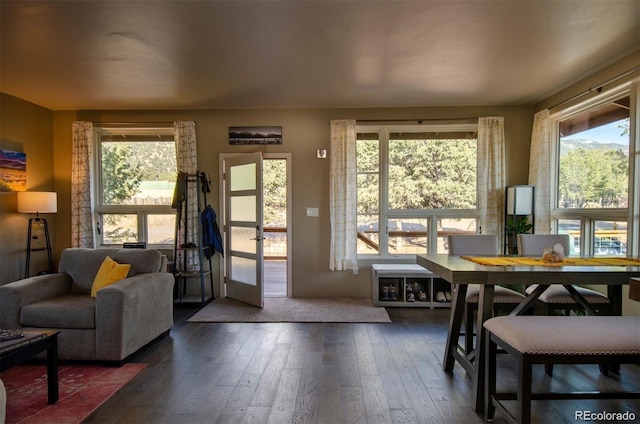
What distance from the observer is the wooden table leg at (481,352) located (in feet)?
6.59

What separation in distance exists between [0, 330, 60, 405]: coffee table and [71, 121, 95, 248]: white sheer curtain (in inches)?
115

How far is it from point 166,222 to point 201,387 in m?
3.03

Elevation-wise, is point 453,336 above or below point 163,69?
below

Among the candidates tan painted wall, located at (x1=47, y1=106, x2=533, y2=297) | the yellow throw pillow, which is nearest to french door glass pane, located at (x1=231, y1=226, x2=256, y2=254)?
tan painted wall, located at (x1=47, y1=106, x2=533, y2=297)

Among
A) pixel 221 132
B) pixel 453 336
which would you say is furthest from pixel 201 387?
pixel 221 132

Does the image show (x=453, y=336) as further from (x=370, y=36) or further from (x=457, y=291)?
(x=370, y=36)

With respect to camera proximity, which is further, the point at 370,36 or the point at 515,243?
the point at 515,243

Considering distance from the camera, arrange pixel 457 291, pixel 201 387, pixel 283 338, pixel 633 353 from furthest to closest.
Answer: pixel 283 338
pixel 457 291
pixel 201 387
pixel 633 353

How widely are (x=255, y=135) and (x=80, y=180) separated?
8.18ft

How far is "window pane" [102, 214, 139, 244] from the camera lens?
4770mm

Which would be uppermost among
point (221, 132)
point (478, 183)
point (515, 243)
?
point (221, 132)

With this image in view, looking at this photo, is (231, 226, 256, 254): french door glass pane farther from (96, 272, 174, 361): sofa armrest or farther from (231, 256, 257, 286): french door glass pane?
(96, 272, 174, 361): sofa armrest

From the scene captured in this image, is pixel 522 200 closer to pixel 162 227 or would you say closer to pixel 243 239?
pixel 243 239

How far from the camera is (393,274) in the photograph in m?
4.17
